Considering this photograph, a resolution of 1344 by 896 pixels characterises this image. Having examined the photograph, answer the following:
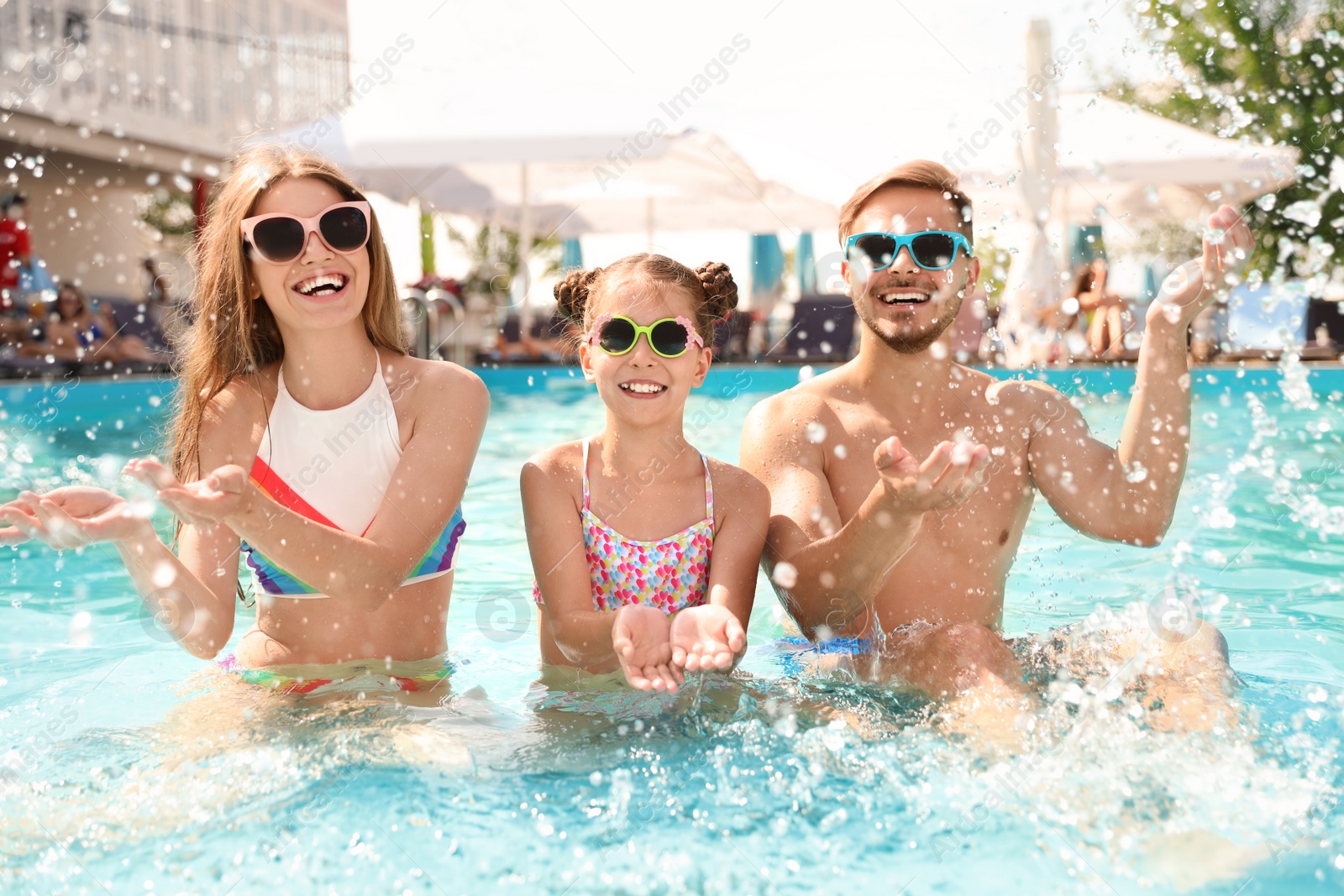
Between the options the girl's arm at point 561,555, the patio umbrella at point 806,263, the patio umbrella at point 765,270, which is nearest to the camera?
the girl's arm at point 561,555

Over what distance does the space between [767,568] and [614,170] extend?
1177cm

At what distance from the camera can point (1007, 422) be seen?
10.1 ft

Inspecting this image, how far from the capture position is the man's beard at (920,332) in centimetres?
296

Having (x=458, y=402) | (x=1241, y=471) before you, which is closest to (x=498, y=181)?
(x=1241, y=471)

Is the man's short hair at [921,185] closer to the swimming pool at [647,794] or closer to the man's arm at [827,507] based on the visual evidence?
the man's arm at [827,507]

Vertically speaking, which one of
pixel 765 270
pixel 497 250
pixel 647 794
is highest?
pixel 497 250

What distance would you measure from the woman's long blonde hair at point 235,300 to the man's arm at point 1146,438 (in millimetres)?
1794

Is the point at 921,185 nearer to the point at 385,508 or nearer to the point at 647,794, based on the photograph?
the point at 385,508

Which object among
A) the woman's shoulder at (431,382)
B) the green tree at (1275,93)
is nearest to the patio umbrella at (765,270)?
the green tree at (1275,93)

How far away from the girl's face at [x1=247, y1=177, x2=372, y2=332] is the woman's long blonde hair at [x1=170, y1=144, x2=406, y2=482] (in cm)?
3

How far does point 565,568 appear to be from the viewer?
108 inches

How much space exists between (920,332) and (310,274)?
60.3 inches

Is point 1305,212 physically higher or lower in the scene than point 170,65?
lower

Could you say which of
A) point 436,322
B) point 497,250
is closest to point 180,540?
point 436,322
